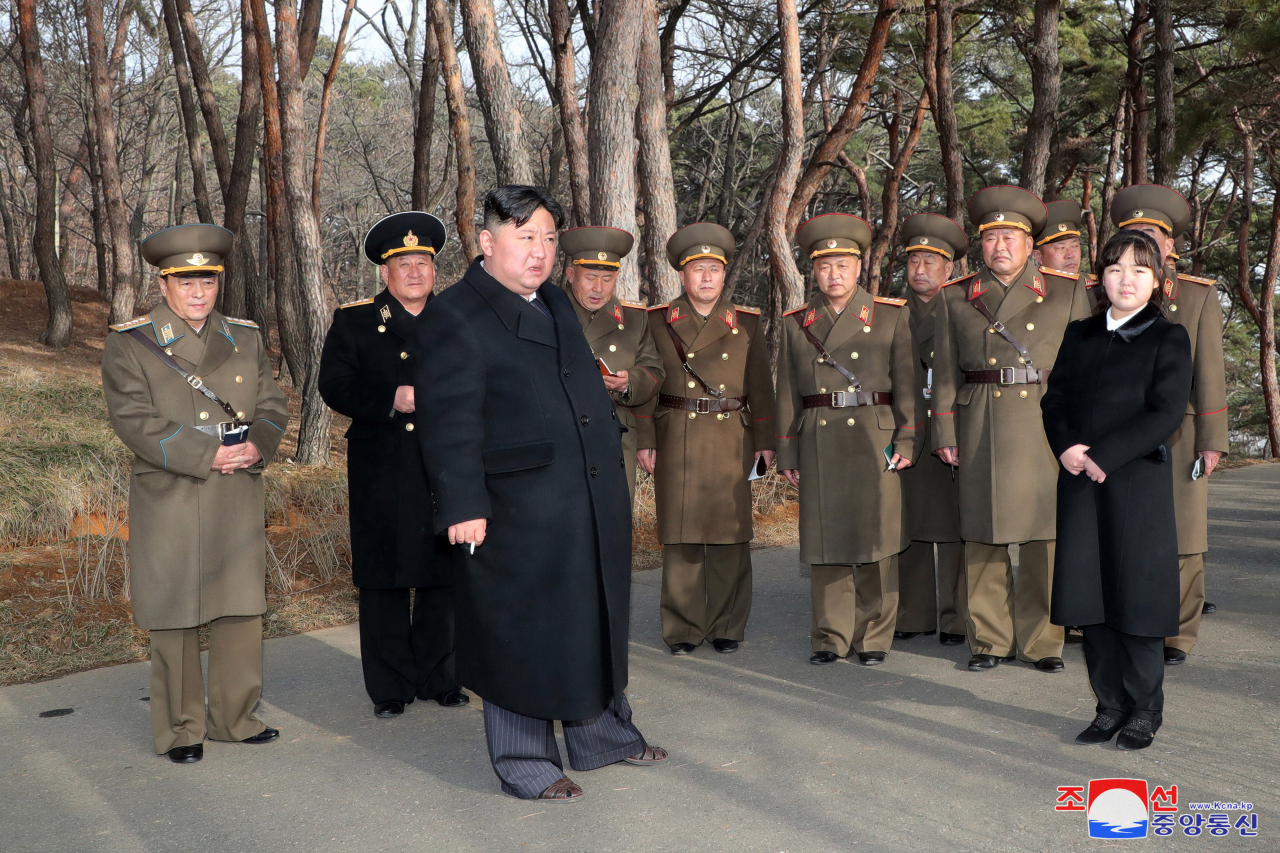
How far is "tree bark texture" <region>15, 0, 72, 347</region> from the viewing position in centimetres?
1694

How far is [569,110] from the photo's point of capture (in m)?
11.4

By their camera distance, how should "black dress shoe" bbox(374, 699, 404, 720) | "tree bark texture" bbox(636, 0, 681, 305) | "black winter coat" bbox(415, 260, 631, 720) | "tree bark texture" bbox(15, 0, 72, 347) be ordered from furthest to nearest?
"tree bark texture" bbox(15, 0, 72, 347) → "tree bark texture" bbox(636, 0, 681, 305) → "black dress shoe" bbox(374, 699, 404, 720) → "black winter coat" bbox(415, 260, 631, 720)

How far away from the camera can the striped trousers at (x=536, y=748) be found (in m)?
3.65

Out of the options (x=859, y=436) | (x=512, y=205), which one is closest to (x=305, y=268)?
(x=859, y=436)

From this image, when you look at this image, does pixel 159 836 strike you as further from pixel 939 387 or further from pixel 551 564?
pixel 939 387

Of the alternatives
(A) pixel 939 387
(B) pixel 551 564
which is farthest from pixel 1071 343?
(B) pixel 551 564

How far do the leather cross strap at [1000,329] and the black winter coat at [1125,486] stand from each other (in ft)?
2.99

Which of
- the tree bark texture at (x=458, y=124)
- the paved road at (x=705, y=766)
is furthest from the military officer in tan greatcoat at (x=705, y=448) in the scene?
the tree bark texture at (x=458, y=124)

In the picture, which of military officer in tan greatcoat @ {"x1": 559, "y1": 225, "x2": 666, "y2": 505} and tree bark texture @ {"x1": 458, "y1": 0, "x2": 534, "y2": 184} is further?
tree bark texture @ {"x1": 458, "y1": 0, "x2": 534, "y2": 184}

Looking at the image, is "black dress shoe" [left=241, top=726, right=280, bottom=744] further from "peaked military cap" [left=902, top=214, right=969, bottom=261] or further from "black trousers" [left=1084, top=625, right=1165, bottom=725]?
"peaked military cap" [left=902, top=214, right=969, bottom=261]

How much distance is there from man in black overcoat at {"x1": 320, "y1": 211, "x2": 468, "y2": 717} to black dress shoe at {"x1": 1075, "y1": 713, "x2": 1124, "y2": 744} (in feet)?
8.41

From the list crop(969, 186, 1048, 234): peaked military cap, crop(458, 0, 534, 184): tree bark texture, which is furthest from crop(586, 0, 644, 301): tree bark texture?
crop(969, 186, 1048, 234): peaked military cap

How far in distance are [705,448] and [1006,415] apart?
5.03 feet

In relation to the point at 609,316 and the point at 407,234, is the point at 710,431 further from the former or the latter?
the point at 407,234
